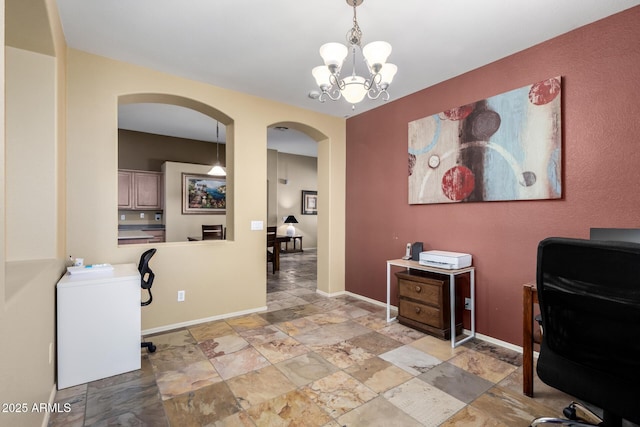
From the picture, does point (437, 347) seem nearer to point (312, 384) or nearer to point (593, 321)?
point (312, 384)

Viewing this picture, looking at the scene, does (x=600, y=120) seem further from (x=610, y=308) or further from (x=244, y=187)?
(x=244, y=187)

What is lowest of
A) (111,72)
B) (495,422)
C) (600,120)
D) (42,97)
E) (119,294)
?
(495,422)

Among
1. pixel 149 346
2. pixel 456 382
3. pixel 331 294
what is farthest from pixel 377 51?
pixel 331 294

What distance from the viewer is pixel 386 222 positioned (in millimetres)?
4043

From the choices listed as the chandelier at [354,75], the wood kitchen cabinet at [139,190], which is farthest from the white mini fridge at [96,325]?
the wood kitchen cabinet at [139,190]

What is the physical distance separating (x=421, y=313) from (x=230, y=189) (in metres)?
2.59

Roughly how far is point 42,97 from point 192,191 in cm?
435

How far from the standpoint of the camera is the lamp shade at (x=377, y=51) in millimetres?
1858

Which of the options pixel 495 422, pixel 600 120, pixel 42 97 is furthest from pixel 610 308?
pixel 42 97

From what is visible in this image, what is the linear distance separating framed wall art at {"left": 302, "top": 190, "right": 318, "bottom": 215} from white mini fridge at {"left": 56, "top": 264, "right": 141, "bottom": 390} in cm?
689

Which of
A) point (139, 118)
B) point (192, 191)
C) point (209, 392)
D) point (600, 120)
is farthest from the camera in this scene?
point (192, 191)

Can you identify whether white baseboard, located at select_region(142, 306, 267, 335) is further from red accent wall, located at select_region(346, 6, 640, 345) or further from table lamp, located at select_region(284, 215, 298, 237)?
table lamp, located at select_region(284, 215, 298, 237)

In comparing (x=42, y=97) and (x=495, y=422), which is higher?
(x=42, y=97)

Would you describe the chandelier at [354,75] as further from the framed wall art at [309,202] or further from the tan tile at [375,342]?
the framed wall art at [309,202]
